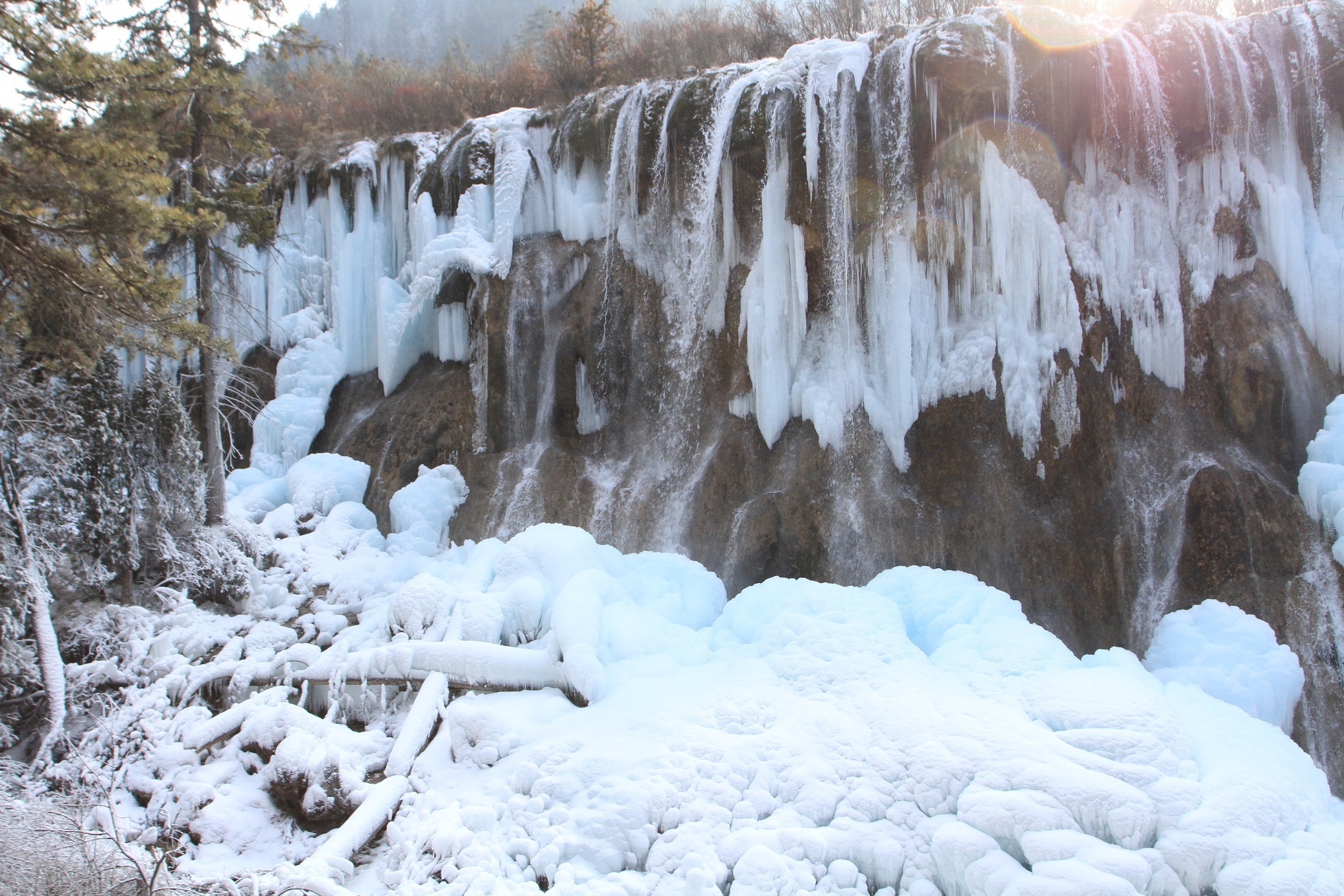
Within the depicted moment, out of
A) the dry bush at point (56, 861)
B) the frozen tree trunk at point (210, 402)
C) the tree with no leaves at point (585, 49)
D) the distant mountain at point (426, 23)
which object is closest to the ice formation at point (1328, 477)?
the dry bush at point (56, 861)

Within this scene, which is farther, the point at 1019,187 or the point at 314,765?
the point at 1019,187

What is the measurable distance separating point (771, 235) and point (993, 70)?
297cm

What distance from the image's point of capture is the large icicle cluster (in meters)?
8.38

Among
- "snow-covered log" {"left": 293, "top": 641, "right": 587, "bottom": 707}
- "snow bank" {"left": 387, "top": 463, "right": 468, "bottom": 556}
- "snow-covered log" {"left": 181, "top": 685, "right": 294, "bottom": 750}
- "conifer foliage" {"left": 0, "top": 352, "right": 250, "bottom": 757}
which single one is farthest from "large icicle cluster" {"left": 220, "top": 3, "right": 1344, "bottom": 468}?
"conifer foliage" {"left": 0, "top": 352, "right": 250, "bottom": 757}

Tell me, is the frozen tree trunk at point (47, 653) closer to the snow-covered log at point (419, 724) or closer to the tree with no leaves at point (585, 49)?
the snow-covered log at point (419, 724)

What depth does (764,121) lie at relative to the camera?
9.59m

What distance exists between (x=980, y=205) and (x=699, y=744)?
6.73 metres

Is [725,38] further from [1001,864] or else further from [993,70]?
[1001,864]

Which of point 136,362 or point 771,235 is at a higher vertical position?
point 771,235

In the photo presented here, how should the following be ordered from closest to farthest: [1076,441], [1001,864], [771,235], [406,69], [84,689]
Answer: [1001,864] < [84,689] < [1076,441] < [771,235] < [406,69]

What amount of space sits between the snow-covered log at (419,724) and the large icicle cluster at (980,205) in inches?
194

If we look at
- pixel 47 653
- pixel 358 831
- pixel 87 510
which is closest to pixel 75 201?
pixel 87 510

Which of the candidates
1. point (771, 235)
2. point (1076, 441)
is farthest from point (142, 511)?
point (1076, 441)

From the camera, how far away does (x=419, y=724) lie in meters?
5.75
